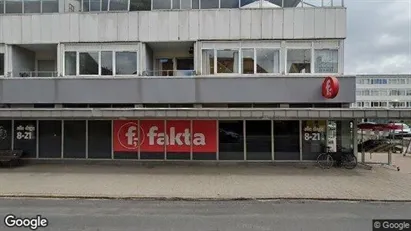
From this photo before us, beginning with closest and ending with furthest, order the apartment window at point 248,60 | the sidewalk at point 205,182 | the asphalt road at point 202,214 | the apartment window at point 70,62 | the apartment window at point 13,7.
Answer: the asphalt road at point 202,214 < the sidewalk at point 205,182 < the apartment window at point 248,60 < the apartment window at point 70,62 < the apartment window at point 13,7

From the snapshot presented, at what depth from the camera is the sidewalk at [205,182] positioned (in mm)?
10672

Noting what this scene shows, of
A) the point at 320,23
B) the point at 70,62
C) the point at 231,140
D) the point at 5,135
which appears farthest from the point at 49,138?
the point at 320,23

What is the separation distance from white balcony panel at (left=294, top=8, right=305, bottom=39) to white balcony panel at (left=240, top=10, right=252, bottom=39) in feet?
6.17

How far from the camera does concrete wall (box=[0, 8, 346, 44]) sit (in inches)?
620

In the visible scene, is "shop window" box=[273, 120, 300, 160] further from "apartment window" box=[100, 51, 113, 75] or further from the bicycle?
"apartment window" box=[100, 51, 113, 75]

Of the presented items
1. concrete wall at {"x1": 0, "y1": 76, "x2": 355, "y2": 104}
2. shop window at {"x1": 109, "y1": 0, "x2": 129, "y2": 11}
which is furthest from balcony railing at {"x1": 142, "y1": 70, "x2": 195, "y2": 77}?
shop window at {"x1": 109, "y1": 0, "x2": 129, "y2": 11}

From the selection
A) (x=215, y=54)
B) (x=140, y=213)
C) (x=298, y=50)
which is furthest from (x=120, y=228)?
(x=298, y=50)

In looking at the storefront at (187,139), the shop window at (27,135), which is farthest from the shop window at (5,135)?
the storefront at (187,139)

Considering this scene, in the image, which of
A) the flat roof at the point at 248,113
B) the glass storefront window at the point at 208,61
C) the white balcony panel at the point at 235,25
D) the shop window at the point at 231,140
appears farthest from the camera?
the shop window at the point at 231,140

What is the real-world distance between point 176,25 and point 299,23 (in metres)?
5.15

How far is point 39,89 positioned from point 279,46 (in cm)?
1038

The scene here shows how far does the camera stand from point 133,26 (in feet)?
53.3

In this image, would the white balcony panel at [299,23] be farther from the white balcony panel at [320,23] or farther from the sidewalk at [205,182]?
the sidewalk at [205,182]
